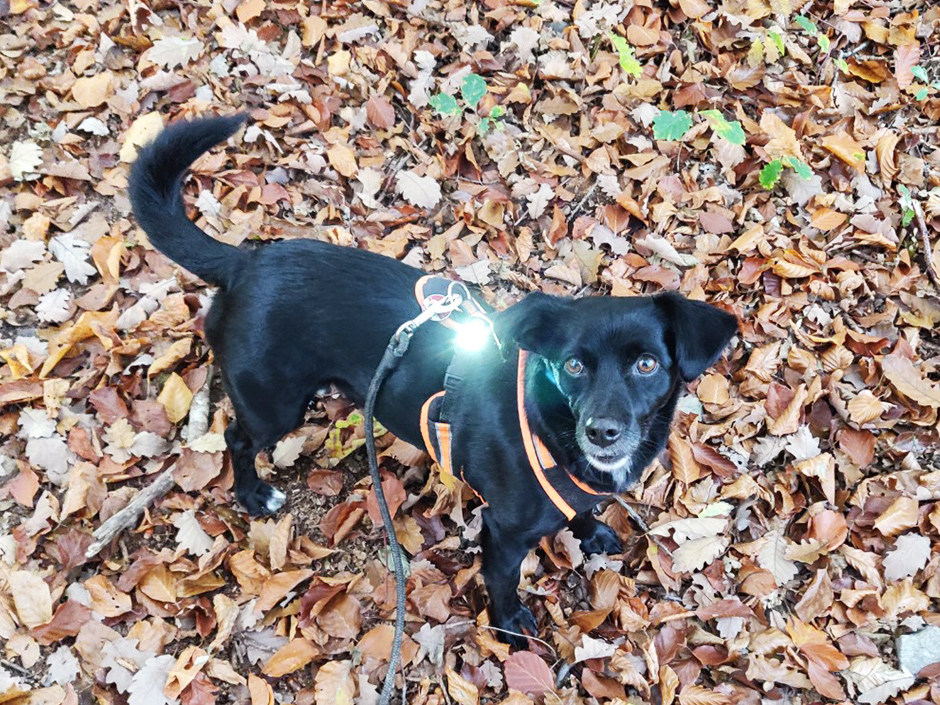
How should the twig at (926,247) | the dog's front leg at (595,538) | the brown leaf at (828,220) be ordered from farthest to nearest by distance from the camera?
the brown leaf at (828,220) < the twig at (926,247) < the dog's front leg at (595,538)

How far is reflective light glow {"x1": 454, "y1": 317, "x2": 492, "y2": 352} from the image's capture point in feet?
9.09

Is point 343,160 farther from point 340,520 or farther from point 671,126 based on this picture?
point 340,520

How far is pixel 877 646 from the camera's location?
120 inches

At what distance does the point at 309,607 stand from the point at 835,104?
4710 millimetres

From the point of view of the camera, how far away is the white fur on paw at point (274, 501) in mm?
3520

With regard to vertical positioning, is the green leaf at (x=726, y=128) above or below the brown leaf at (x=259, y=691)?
above

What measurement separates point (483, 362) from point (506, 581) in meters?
1.03

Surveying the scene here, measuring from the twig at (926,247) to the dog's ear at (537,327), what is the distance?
2.78 meters

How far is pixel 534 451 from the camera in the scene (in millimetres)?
2590

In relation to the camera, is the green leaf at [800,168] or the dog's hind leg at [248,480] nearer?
the dog's hind leg at [248,480]

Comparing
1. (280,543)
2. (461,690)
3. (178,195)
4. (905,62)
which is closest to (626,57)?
(905,62)

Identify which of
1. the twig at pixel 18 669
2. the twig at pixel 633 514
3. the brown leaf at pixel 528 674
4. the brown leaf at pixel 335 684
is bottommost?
the twig at pixel 18 669

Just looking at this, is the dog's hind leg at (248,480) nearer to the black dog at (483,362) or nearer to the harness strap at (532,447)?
the black dog at (483,362)

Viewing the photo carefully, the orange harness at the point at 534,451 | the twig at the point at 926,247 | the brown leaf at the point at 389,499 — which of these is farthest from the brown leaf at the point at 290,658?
the twig at the point at 926,247
